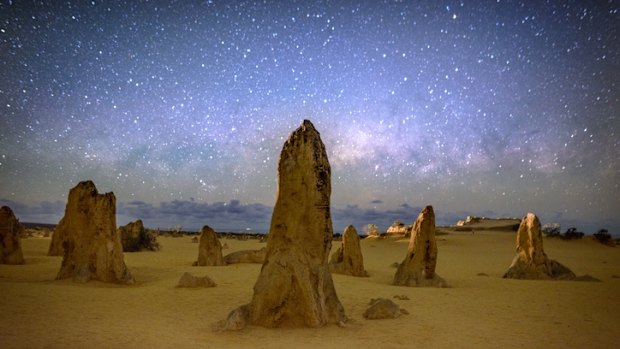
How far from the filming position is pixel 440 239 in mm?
48656

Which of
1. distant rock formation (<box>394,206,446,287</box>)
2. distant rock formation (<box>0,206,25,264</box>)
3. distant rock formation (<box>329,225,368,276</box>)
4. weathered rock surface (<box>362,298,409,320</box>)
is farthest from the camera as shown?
distant rock formation (<box>329,225,368,276</box>)

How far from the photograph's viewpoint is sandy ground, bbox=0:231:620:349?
312 inches

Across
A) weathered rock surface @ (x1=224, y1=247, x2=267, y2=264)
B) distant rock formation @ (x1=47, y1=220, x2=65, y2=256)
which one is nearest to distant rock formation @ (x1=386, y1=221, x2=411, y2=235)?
weathered rock surface @ (x1=224, y1=247, x2=267, y2=264)

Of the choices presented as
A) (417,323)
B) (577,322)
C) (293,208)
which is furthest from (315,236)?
(577,322)

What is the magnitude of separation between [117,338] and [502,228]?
63.8 m

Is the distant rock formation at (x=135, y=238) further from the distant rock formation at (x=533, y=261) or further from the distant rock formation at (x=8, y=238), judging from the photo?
the distant rock formation at (x=533, y=261)

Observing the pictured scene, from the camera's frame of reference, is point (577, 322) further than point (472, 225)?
No

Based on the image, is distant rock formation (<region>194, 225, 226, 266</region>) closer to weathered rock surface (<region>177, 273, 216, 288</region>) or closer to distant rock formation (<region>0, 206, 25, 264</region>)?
weathered rock surface (<region>177, 273, 216, 288</region>)

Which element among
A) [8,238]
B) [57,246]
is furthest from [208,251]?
[57,246]

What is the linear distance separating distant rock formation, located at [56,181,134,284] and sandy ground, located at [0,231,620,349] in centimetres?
57

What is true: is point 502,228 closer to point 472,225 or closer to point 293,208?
point 472,225

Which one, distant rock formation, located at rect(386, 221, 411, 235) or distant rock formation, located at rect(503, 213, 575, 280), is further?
distant rock formation, located at rect(386, 221, 411, 235)

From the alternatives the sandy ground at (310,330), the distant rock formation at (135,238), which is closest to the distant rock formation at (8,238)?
the sandy ground at (310,330)

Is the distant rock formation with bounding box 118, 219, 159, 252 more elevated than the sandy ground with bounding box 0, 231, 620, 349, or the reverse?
the distant rock formation with bounding box 118, 219, 159, 252
